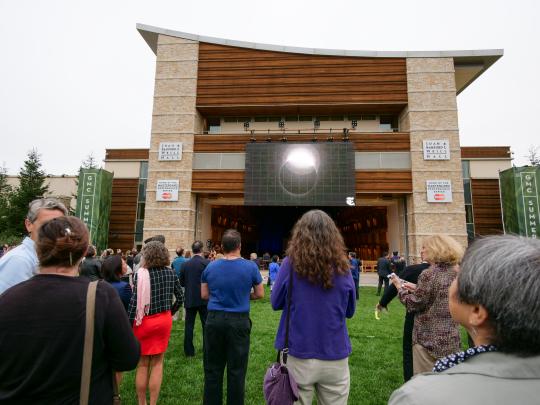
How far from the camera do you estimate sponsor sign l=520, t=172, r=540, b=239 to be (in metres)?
19.3

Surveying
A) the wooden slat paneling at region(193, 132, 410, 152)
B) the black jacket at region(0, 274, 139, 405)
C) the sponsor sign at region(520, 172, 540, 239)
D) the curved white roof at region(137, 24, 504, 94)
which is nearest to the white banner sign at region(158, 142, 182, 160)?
the wooden slat paneling at region(193, 132, 410, 152)

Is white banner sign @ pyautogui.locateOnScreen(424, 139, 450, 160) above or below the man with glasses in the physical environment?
Answer: above

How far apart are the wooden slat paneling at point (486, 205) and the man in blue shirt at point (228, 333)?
82.3 feet

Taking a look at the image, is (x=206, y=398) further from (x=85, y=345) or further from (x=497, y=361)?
(x=497, y=361)

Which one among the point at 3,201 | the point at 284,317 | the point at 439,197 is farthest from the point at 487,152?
the point at 3,201

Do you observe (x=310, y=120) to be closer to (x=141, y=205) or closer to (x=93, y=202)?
(x=141, y=205)

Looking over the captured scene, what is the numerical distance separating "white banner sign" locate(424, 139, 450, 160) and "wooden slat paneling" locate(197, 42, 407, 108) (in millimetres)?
3168

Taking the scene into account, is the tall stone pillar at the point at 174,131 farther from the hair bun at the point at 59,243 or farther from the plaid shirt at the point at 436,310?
the hair bun at the point at 59,243

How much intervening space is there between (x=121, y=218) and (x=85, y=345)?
26.7 metres

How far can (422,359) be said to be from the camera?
325 centimetres

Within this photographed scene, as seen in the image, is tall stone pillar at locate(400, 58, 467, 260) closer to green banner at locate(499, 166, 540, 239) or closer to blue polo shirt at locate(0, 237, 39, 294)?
green banner at locate(499, 166, 540, 239)

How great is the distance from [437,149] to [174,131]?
652 inches

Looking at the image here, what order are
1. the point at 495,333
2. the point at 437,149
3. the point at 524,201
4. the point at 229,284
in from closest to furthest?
the point at 495,333 → the point at 229,284 → the point at 437,149 → the point at 524,201

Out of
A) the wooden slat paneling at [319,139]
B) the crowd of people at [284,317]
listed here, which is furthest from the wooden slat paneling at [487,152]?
the crowd of people at [284,317]
